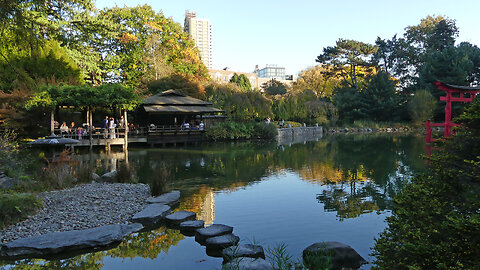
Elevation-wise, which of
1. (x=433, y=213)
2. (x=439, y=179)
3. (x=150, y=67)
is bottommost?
(x=433, y=213)

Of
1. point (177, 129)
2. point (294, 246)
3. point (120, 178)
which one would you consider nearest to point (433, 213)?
point (294, 246)

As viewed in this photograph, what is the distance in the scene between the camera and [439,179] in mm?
2637

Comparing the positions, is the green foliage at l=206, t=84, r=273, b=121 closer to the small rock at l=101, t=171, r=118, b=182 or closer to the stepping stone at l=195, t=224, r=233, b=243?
the small rock at l=101, t=171, r=118, b=182

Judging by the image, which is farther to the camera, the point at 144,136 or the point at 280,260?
the point at 144,136

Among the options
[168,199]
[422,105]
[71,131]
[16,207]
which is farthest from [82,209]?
[422,105]

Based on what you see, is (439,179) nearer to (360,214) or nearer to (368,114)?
(360,214)

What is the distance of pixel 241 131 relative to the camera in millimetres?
25438

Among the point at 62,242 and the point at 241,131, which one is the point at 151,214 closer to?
the point at 62,242

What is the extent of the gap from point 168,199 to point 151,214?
120 centimetres

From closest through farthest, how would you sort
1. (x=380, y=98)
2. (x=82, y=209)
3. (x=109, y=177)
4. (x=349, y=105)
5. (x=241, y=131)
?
(x=82, y=209) → (x=109, y=177) → (x=241, y=131) → (x=380, y=98) → (x=349, y=105)

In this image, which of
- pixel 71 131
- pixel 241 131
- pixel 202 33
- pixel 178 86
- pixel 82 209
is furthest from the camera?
pixel 202 33

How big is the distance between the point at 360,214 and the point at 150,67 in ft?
90.9

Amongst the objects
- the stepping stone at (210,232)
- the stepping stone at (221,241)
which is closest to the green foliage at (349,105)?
the stepping stone at (210,232)

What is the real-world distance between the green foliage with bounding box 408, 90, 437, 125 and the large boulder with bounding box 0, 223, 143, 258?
35.6m
